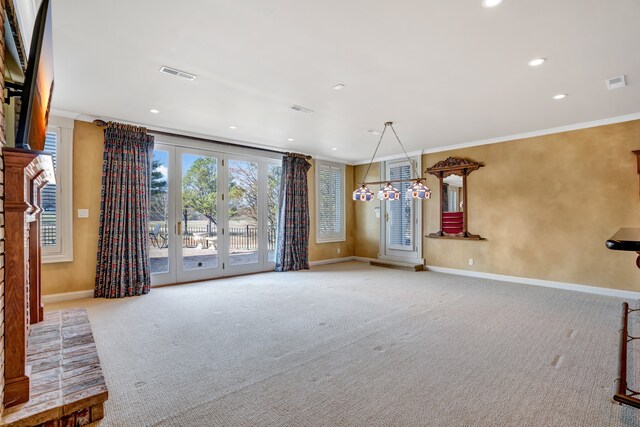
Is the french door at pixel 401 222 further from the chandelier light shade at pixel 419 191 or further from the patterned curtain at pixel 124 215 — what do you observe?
the patterned curtain at pixel 124 215

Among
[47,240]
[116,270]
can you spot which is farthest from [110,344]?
[47,240]

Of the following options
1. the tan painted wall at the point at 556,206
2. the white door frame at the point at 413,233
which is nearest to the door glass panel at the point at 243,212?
the white door frame at the point at 413,233

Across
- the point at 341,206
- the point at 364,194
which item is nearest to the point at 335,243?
the point at 341,206

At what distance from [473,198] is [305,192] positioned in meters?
3.45

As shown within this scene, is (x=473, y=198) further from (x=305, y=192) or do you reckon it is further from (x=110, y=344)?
(x=110, y=344)

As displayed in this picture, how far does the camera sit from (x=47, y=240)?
14.6ft

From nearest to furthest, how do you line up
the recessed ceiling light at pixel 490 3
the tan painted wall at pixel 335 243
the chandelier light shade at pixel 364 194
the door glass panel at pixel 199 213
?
the recessed ceiling light at pixel 490 3, the chandelier light shade at pixel 364 194, the door glass panel at pixel 199 213, the tan painted wall at pixel 335 243

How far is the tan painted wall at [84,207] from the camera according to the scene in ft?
15.1

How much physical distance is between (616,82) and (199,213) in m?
6.00

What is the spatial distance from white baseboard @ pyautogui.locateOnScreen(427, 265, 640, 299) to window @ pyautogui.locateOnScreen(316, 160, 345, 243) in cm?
247

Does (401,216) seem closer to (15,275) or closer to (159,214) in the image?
(159,214)

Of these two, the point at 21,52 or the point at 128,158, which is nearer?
the point at 21,52

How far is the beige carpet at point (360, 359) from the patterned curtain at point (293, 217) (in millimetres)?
2019

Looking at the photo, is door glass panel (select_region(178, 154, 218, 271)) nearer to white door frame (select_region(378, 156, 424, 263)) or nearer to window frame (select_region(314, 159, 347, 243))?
window frame (select_region(314, 159, 347, 243))
